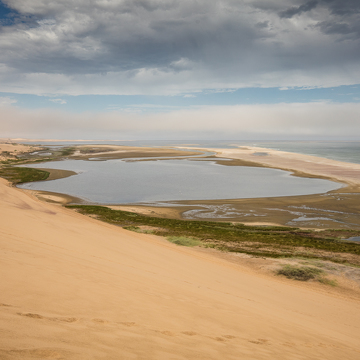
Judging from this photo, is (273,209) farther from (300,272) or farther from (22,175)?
(22,175)

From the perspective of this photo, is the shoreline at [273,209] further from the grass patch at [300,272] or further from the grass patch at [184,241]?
the grass patch at [300,272]

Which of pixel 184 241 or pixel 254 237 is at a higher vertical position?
pixel 184 241

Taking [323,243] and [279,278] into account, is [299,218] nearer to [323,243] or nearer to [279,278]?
[323,243]

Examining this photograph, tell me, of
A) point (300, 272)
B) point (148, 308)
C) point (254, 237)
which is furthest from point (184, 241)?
point (148, 308)

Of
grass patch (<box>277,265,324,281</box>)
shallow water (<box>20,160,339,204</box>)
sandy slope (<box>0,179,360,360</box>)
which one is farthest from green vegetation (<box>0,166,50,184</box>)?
grass patch (<box>277,265,324,281</box>)

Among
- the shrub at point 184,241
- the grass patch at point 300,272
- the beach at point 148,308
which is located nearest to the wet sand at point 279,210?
the shrub at point 184,241

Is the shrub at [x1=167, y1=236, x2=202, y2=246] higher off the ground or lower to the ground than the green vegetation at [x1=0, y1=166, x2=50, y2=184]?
lower

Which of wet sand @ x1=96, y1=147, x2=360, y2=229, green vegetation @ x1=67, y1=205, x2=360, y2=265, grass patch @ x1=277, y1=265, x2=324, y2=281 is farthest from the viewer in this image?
wet sand @ x1=96, y1=147, x2=360, y2=229

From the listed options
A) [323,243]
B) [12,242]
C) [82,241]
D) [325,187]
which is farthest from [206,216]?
[325,187]

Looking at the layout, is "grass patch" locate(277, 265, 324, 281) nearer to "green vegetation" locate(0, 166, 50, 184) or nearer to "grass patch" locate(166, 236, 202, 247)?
"grass patch" locate(166, 236, 202, 247)
